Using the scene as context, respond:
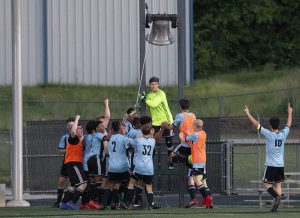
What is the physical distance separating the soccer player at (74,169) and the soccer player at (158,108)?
1.68 m

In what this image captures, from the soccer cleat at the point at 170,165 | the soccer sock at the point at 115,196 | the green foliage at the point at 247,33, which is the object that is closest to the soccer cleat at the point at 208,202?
the soccer cleat at the point at 170,165

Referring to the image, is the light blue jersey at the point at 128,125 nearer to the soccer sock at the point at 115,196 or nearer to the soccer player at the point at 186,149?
the soccer player at the point at 186,149

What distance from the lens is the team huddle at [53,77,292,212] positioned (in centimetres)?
2425

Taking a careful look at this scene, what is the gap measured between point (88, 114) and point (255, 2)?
2282 centimetres

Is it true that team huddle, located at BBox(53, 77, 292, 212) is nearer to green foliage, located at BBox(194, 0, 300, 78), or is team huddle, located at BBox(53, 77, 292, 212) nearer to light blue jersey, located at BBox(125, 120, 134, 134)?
light blue jersey, located at BBox(125, 120, 134, 134)

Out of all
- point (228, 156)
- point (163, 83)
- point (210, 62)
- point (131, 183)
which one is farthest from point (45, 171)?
point (210, 62)

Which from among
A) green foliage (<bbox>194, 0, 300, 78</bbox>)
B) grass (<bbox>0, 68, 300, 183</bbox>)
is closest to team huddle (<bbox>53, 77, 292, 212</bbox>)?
grass (<bbox>0, 68, 300, 183</bbox>)

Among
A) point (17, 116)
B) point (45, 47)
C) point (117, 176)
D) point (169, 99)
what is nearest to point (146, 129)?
point (117, 176)

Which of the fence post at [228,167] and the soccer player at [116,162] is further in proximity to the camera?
the fence post at [228,167]

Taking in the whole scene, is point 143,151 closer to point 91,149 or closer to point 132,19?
point 91,149

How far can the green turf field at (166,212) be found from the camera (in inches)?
891

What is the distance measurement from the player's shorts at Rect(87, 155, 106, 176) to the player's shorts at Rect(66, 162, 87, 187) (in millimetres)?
183

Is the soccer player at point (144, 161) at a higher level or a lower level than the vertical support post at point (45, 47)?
lower

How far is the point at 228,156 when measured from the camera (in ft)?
98.2
